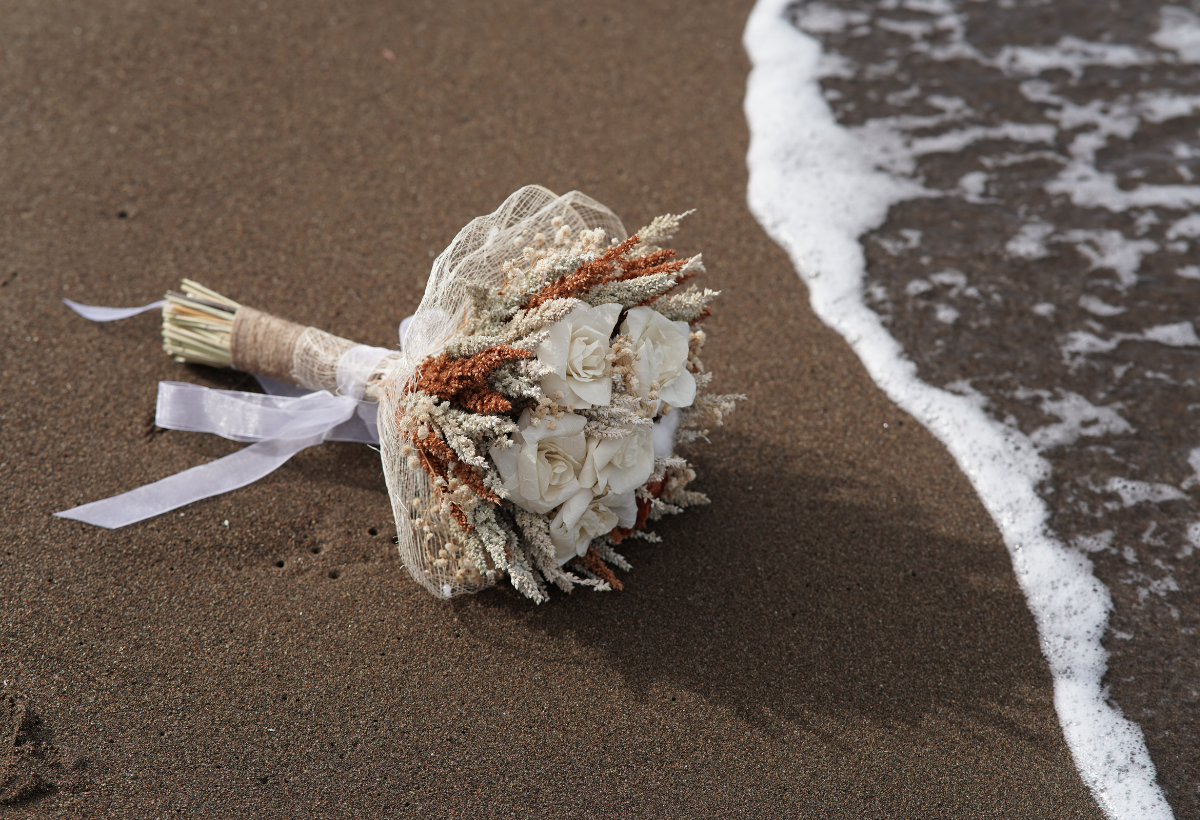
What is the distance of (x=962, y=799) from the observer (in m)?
2.24

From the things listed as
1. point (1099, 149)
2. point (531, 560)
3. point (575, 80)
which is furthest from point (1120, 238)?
point (531, 560)

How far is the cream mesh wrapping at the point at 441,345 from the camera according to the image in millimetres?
2166

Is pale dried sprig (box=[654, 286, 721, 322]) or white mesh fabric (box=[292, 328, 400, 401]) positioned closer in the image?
pale dried sprig (box=[654, 286, 721, 322])

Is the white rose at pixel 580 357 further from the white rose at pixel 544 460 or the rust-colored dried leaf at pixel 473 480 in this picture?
the rust-colored dried leaf at pixel 473 480

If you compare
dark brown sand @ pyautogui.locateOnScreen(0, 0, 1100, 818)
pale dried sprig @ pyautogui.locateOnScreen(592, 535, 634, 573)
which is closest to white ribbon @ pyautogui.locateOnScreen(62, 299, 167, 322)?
dark brown sand @ pyautogui.locateOnScreen(0, 0, 1100, 818)

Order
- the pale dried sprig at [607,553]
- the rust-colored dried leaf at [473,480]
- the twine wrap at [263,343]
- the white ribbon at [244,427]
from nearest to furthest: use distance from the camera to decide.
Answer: the rust-colored dried leaf at [473,480], the pale dried sprig at [607,553], the white ribbon at [244,427], the twine wrap at [263,343]

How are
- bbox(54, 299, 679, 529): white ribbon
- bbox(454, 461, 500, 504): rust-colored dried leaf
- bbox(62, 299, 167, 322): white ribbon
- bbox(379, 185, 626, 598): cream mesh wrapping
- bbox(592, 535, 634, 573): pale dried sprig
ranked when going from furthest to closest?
bbox(62, 299, 167, 322): white ribbon → bbox(54, 299, 679, 529): white ribbon → bbox(592, 535, 634, 573): pale dried sprig → bbox(379, 185, 626, 598): cream mesh wrapping → bbox(454, 461, 500, 504): rust-colored dried leaf

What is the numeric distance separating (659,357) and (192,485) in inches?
60.4

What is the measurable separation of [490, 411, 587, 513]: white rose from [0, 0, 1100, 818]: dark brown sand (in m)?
0.56

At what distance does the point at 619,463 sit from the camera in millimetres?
2105

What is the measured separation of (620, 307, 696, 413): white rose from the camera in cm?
209

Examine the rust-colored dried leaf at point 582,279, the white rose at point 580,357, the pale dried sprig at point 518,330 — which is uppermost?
the rust-colored dried leaf at point 582,279

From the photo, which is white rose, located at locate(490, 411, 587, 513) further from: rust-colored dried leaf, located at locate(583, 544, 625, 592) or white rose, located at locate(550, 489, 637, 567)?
rust-colored dried leaf, located at locate(583, 544, 625, 592)

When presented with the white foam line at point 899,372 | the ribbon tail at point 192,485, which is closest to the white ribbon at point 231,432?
the ribbon tail at point 192,485
